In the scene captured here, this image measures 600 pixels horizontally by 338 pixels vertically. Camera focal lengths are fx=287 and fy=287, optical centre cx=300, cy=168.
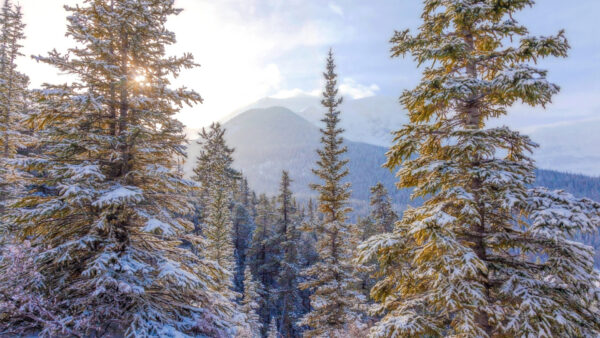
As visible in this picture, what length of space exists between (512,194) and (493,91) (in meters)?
2.41

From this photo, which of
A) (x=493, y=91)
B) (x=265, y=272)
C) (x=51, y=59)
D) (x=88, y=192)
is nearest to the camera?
(x=88, y=192)

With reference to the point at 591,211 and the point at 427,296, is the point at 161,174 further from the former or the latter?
the point at 591,211

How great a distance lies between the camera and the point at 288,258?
32.4 m

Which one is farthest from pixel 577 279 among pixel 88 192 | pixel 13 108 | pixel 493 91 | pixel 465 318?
pixel 13 108

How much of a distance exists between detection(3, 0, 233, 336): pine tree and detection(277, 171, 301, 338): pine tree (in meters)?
24.5

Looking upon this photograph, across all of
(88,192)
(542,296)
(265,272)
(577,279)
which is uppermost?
(88,192)

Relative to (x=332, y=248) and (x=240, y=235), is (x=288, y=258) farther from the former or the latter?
(x=240, y=235)

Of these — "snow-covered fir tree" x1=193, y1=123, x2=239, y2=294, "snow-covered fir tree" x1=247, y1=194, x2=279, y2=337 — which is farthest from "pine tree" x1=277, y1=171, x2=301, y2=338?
"snow-covered fir tree" x1=193, y1=123, x2=239, y2=294

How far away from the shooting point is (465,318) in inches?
204

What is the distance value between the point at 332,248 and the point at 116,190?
1488cm

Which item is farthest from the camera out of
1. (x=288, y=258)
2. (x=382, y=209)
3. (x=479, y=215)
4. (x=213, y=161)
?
(x=288, y=258)

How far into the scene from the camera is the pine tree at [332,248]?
17.4 meters

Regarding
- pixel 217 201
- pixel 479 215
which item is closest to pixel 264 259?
pixel 217 201

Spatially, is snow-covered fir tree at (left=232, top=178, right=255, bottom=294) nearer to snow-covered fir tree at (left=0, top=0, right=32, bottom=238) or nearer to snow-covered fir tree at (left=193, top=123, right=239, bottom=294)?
snow-covered fir tree at (left=193, top=123, right=239, bottom=294)
